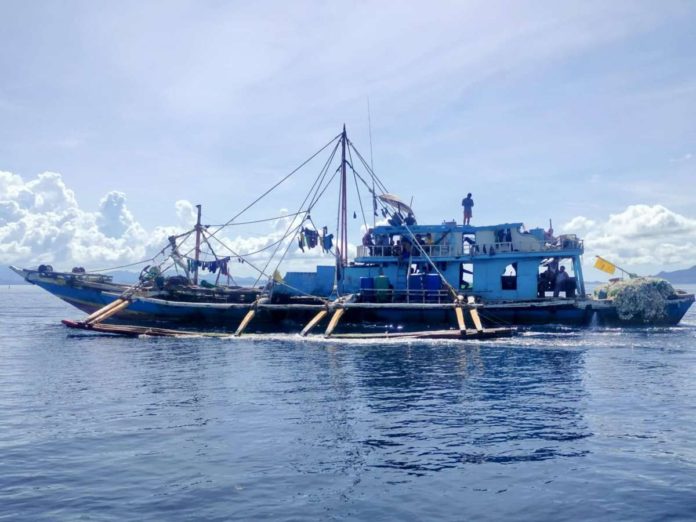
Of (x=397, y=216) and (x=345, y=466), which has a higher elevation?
(x=397, y=216)

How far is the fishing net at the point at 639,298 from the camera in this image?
4269cm

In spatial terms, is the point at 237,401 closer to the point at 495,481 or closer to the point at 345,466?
the point at 345,466

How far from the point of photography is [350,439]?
51.3 feet

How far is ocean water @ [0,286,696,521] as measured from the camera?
11.4m

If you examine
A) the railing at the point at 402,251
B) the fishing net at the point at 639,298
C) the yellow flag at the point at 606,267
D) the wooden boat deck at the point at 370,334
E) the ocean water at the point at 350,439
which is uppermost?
the railing at the point at 402,251

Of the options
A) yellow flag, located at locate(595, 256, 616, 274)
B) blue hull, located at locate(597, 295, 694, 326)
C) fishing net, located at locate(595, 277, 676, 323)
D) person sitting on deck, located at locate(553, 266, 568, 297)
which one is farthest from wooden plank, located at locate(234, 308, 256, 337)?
yellow flag, located at locate(595, 256, 616, 274)

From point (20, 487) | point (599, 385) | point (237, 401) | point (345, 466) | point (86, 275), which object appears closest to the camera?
point (20, 487)

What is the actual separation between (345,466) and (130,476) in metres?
4.93

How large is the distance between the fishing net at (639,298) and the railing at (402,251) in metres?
12.6

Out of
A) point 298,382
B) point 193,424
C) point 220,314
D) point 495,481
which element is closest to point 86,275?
point 220,314

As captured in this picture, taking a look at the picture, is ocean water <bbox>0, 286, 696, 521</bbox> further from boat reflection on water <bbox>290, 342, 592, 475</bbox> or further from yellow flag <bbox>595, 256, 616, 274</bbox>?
yellow flag <bbox>595, 256, 616, 274</bbox>

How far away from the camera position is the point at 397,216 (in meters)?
48.0

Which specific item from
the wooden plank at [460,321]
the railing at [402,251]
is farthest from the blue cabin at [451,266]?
the wooden plank at [460,321]

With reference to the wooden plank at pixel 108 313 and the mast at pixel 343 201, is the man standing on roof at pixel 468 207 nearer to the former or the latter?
the mast at pixel 343 201
